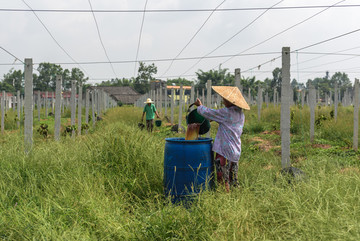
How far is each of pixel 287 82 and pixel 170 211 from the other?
286cm

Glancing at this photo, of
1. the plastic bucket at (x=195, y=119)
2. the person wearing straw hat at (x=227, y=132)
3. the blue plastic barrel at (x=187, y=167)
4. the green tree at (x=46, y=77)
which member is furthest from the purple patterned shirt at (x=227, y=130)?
the green tree at (x=46, y=77)

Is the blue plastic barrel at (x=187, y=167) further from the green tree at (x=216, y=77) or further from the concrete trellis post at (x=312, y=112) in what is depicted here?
the green tree at (x=216, y=77)

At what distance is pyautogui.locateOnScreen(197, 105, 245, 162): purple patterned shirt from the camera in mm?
3746

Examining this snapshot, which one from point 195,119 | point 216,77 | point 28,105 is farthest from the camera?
point 216,77

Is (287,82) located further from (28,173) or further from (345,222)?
(28,173)

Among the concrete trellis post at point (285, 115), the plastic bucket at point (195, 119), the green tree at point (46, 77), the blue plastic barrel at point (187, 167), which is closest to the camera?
the blue plastic barrel at point (187, 167)

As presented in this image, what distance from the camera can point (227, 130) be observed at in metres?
3.78

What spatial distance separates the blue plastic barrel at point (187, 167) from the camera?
Result: 3.65 meters

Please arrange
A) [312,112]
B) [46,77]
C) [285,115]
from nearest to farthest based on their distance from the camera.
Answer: [285,115] → [312,112] → [46,77]

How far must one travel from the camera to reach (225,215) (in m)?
2.77

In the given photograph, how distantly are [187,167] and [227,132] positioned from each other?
58cm

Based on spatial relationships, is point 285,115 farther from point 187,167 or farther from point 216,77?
point 216,77

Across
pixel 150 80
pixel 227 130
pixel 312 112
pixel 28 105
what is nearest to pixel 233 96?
pixel 227 130

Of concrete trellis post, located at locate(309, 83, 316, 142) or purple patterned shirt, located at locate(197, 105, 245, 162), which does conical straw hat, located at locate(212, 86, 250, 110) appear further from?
concrete trellis post, located at locate(309, 83, 316, 142)
